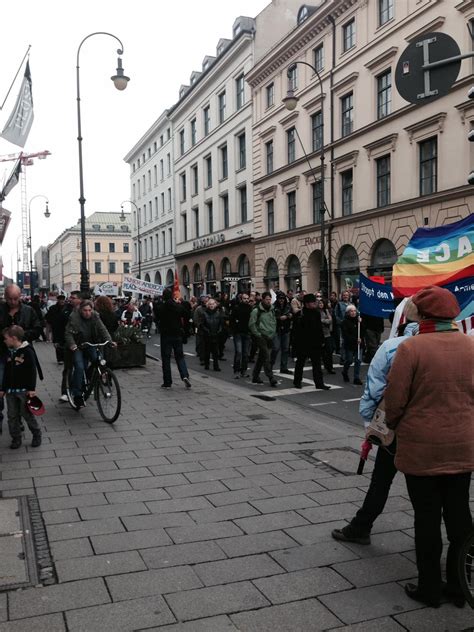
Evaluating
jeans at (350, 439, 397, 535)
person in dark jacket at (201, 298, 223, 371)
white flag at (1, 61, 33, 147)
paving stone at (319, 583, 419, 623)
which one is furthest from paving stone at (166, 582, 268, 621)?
white flag at (1, 61, 33, 147)

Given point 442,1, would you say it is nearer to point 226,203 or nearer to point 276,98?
point 276,98

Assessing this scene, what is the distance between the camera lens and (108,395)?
8086 mm

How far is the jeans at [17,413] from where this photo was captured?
6.57 m

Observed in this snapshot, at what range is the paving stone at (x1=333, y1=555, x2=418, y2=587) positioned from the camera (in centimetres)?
349

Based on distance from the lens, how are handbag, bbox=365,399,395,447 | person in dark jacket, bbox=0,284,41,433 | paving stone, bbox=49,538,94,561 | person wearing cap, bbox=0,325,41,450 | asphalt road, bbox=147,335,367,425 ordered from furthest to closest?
1. asphalt road, bbox=147,335,367,425
2. person in dark jacket, bbox=0,284,41,433
3. person wearing cap, bbox=0,325,41,450
4. paving stone, bbox=49,538,94,561
5. handbag, bbox=365,399,395,447

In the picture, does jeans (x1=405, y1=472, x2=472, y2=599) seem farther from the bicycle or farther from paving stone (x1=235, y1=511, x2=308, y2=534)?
the bicycle

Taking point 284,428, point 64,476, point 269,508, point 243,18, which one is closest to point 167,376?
point 284,428

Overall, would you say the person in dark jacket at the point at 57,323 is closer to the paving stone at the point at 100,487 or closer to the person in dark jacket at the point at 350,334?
the person in dark jacket at the point at 350,334

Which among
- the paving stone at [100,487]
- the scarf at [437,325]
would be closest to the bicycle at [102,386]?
the paving stone at [100,487]

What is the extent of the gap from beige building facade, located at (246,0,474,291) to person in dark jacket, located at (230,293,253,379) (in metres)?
10.3

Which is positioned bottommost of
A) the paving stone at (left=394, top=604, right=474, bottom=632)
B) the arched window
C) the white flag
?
the paving stone at (left=394, top=604, right=474, bottom=632)

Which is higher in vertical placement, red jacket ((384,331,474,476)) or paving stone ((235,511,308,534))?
red jacket ((384,331,474,476))

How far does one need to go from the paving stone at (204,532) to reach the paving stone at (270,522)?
8 cm

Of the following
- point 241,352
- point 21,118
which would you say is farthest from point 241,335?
point 21,118
